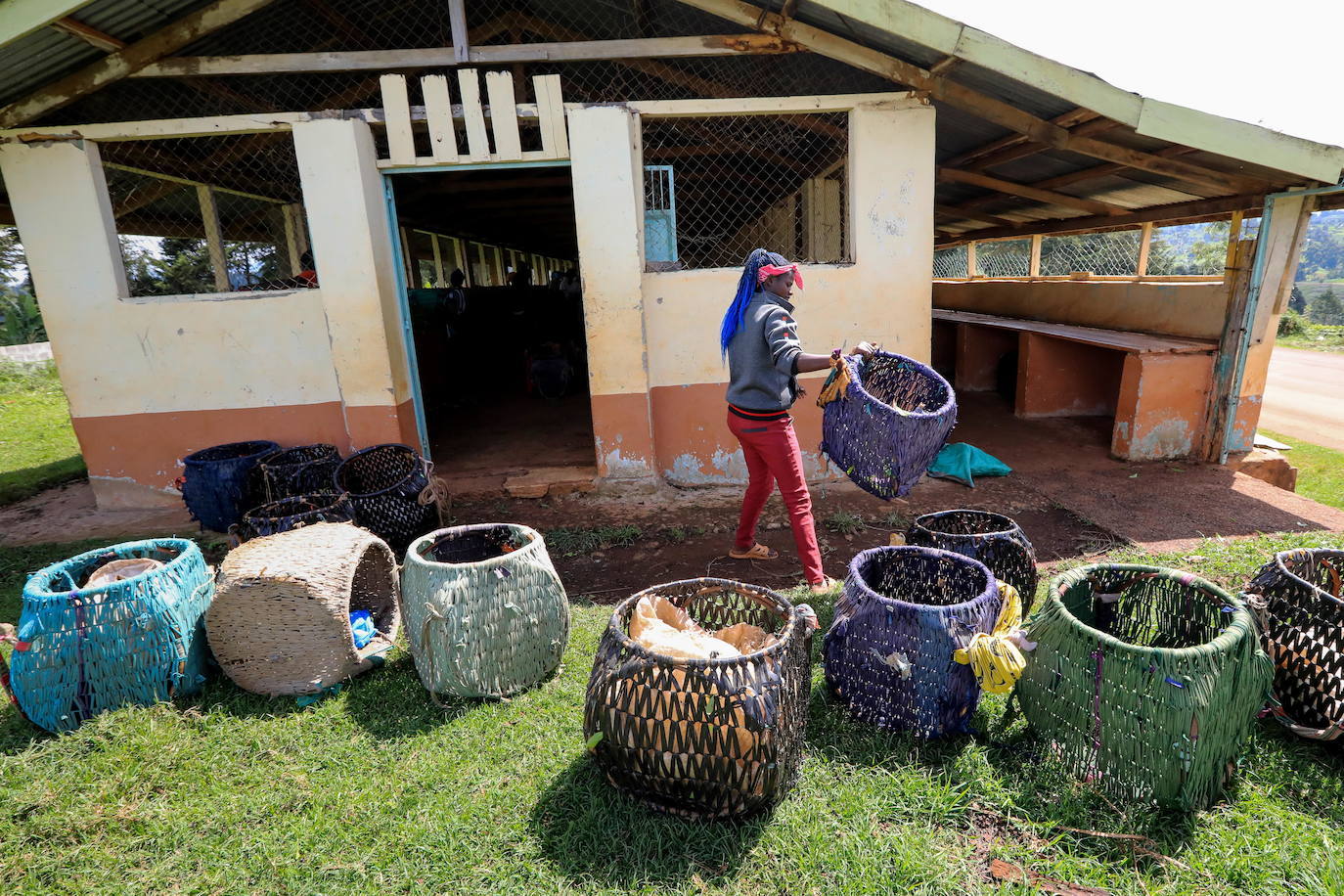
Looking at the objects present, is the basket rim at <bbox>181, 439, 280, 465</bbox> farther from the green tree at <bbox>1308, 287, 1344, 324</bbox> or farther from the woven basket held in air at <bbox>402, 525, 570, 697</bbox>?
the green tree at <bbox>1308, 287, 1344, 324</bbox>

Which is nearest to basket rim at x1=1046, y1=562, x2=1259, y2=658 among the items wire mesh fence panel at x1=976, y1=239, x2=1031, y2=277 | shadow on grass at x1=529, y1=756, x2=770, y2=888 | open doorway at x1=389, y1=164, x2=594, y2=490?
shadow on grass at x1=529, y1=756, x2=770, y2=888

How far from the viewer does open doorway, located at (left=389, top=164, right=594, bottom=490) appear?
22.7 feet

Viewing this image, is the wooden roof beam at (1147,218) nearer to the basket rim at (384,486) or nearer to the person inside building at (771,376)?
the person inside building at (771,376)

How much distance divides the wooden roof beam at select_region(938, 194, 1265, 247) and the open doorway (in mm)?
5430

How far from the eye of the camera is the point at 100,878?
6.87ft

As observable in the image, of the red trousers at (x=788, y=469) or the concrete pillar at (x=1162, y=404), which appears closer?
the red trousers at (x=788, y=469)

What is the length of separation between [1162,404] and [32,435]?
12662mm

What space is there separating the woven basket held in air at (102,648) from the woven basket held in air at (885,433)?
9.87 feet

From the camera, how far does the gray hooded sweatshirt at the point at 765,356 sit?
3438 millimetres

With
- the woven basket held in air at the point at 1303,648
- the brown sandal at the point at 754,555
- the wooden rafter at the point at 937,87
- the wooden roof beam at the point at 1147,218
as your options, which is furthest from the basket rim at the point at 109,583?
the wooden roof beam at the point at 1147,218

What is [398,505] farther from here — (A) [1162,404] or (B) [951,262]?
(B) [951,262]

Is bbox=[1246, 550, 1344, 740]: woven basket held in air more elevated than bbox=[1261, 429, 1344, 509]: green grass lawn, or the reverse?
bbox=[1246, 550, 1344, 740]: woven basket held in air

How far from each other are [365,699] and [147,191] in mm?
6957

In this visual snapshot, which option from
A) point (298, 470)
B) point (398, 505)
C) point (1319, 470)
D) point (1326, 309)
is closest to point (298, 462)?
point (298, 470)
